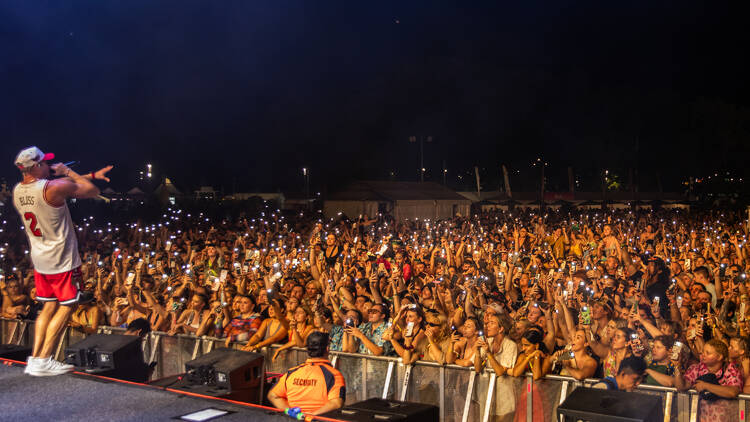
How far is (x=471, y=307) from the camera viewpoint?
264 inches

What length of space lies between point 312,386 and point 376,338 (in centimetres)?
192

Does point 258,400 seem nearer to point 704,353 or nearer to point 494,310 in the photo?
point 494,310

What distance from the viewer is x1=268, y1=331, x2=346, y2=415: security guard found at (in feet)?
13.0

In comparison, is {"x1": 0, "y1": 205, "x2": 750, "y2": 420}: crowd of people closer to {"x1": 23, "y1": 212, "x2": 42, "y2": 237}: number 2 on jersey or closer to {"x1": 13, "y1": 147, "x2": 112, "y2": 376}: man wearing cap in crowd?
{"x1": 13, "y1": 147, "x2": 112, "y2": 376}: man wearing cap in crowd

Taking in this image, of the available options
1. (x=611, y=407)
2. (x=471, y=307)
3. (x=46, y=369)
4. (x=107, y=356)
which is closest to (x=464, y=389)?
(x=471, y=307)

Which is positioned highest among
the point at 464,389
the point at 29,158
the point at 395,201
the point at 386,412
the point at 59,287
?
the point at 395,201

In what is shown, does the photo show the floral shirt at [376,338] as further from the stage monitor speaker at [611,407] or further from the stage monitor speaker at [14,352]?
the stage monitor speaker at [14,352]

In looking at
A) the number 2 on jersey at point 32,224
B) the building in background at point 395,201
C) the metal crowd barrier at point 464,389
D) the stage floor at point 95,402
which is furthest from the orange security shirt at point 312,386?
the building in background at point 395,201

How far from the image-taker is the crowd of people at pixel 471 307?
4.77 metres

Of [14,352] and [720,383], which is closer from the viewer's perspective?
[720,383]

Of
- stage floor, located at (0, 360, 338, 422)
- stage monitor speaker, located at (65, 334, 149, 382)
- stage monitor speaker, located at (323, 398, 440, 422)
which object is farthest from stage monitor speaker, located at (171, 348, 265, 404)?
stage monitor speaker, located at (323, 398, 440, 422)

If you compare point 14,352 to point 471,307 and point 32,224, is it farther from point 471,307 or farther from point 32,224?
point 471,307

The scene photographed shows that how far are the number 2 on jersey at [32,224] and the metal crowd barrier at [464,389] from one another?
2.32m

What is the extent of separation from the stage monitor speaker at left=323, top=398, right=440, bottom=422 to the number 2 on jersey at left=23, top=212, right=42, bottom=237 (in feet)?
7.69
